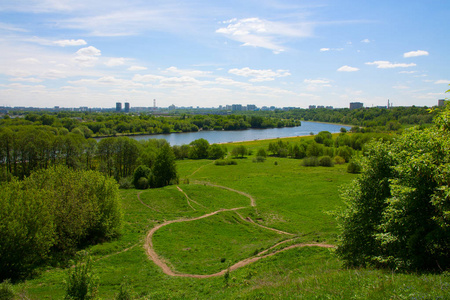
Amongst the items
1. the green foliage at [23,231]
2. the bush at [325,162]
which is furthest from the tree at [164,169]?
the bush at [325,162]

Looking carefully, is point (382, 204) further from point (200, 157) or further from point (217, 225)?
point (200, 157)

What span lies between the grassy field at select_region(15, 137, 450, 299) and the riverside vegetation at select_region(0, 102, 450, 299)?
79 mm

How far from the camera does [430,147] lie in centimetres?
1148

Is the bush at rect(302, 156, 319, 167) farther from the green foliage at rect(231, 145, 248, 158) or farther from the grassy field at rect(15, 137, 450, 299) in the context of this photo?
the grassy field at rect(15, 137, 450, 299)

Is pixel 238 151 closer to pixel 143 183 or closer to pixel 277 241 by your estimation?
pixel 143 183

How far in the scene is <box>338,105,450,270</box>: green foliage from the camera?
34.3 feet

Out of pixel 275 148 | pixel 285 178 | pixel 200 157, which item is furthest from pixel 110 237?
pixel 275 148

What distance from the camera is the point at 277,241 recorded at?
886 inches

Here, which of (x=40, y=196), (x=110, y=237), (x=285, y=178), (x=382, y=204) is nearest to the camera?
(x=382, y=204)

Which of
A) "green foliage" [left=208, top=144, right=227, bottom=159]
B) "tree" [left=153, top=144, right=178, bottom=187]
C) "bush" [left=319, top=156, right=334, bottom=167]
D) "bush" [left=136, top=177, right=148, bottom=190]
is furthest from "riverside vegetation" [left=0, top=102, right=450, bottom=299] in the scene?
"green foliage" [left=208, top=144, right=227, bottom=159]

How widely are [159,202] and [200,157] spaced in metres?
56.1

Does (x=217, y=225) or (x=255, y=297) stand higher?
(x=255, y=297)

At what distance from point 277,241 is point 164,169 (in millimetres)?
31465

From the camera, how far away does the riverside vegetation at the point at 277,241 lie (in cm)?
1057
